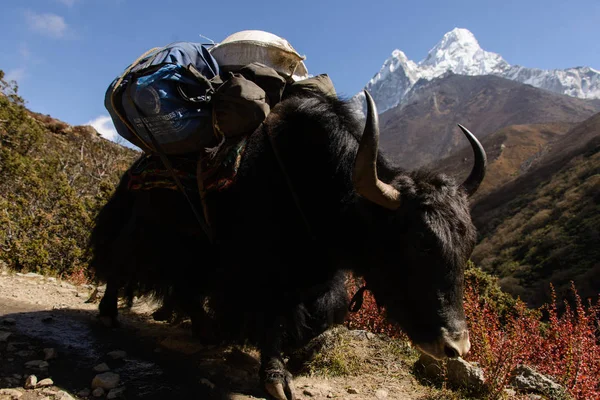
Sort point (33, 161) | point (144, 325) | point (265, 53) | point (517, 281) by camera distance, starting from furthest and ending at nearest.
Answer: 1. point (517, 281)
2. point (33, 161)
3. point (144, 325)
4. point (265, 53)

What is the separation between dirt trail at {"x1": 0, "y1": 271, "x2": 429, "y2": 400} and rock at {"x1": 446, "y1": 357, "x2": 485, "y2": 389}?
0.68 feet

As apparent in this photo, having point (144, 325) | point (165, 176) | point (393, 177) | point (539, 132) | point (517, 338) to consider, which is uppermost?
point (539, 132)

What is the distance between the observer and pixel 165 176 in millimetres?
2840

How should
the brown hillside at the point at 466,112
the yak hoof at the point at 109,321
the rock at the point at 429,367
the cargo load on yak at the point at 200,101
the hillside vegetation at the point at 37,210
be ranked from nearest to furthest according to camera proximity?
the cargo load on yak at the point at 200,101, the rock at the point at 429,367, the yak hoof at the point at 109,321, the hillside vegetation at the point at 37,210, the brown hillside at the point at 466,112

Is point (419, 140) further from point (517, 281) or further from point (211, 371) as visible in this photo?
point (211, 371)

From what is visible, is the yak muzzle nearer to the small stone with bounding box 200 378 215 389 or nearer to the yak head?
the yak head

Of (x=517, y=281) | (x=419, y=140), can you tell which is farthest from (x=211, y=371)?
(x=419, y=140)

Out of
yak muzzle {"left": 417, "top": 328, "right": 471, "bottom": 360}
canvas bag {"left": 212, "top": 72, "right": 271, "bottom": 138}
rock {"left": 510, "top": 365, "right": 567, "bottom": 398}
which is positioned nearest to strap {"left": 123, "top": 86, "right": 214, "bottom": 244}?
canvas bag {"left": 212, "top": 72, "right": 271, "bottom": 138}

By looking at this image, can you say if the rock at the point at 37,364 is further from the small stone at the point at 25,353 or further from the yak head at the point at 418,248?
the yak head at the point at 418,248

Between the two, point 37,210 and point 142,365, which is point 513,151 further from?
point 142,365

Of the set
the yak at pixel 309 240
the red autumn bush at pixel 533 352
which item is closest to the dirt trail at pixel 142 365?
the yak at pixel 309 240

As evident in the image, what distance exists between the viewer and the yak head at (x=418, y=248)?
6.75 feet

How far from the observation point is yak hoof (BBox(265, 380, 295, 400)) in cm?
230

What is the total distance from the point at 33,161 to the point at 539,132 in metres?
86.5
